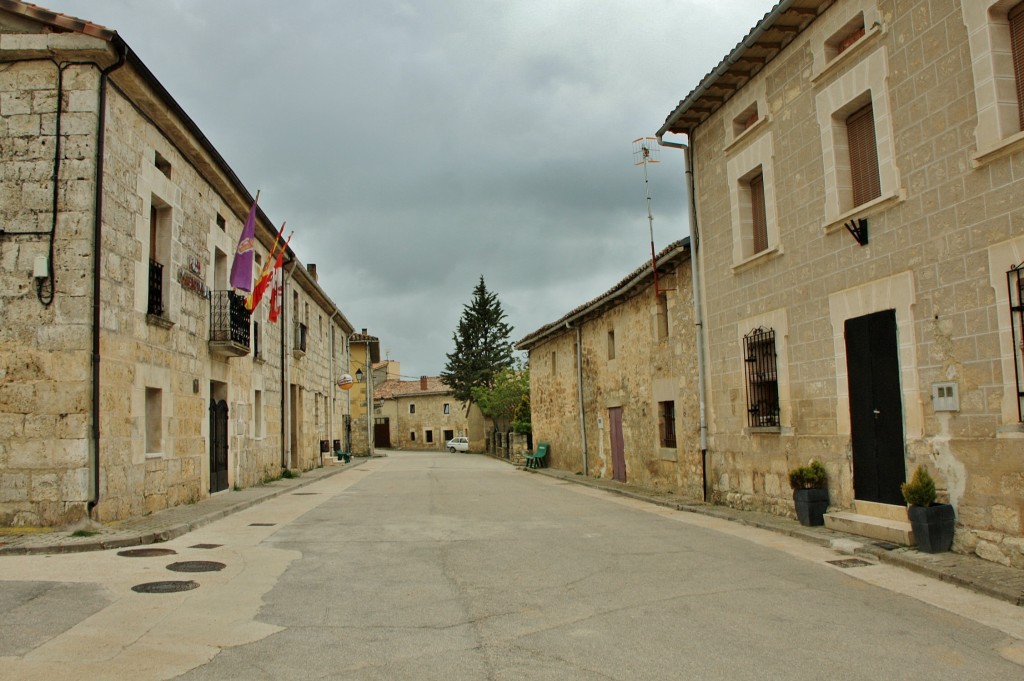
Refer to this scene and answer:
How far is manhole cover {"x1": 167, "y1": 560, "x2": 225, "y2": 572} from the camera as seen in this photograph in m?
7.96

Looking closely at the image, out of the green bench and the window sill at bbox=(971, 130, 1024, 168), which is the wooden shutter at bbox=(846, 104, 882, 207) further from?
the green bench

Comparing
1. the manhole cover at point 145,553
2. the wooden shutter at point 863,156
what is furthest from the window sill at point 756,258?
the manhole cover at point 145,553

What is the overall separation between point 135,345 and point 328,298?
827 inches

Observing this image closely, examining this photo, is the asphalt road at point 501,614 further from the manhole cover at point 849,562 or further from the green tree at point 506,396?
the green tree at point 506,396

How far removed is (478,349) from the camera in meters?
60.8

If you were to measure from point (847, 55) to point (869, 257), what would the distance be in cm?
257

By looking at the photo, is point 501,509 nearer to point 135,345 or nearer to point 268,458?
point 135,345

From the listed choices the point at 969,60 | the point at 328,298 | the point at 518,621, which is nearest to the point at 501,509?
the point at 518,621

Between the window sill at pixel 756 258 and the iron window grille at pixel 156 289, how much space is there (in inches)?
368

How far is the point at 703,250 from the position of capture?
14.3m

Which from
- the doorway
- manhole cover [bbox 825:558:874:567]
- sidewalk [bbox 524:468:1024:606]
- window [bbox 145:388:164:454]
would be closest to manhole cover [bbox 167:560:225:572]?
window [bbox 145:388:164:454]

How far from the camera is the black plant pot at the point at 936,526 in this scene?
8.22 m

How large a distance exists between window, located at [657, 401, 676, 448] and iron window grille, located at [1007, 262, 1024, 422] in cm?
970

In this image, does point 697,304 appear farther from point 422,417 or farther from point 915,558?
point 422,417
